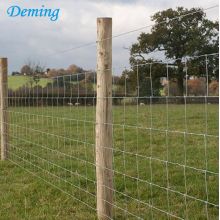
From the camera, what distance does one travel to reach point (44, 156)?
8.60 meters

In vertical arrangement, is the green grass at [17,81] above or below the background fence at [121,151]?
above

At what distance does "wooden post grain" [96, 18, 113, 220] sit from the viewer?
465 centimetres

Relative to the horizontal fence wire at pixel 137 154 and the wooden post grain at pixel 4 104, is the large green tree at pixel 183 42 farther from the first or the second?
the wooden post grain at pixel 4 104

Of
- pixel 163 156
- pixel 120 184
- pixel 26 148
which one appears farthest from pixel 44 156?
pixel 120 184

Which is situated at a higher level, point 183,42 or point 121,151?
point 183,42

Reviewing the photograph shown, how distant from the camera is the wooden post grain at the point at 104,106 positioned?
15.3ft

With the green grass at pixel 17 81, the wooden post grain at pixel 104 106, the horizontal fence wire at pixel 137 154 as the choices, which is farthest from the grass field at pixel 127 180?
the green grass at pixel 17 81

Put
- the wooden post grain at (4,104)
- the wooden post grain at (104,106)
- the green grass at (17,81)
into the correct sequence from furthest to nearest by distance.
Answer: the green grass at (17,81) → the wooden post grain at (4,104) → the wooden post grain at (104,106)

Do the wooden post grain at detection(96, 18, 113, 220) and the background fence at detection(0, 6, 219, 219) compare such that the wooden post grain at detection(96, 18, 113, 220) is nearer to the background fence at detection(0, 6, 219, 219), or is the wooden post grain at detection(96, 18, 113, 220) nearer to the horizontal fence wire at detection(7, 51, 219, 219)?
the background fence at detection(0, 6, 219, 219)

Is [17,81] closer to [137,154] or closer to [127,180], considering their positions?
[127,180]

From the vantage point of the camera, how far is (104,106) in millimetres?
4664

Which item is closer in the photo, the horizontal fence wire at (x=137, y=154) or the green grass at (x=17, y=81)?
the horizontal fence wire at (x=137, y=154)

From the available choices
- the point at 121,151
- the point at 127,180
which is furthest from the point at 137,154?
the point at 127,180

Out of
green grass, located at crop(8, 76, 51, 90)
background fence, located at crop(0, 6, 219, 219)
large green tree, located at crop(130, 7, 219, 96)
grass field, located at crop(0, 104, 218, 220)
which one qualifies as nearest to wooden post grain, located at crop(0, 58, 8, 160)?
background fence, located at crop(0, 6, 219, 219)
